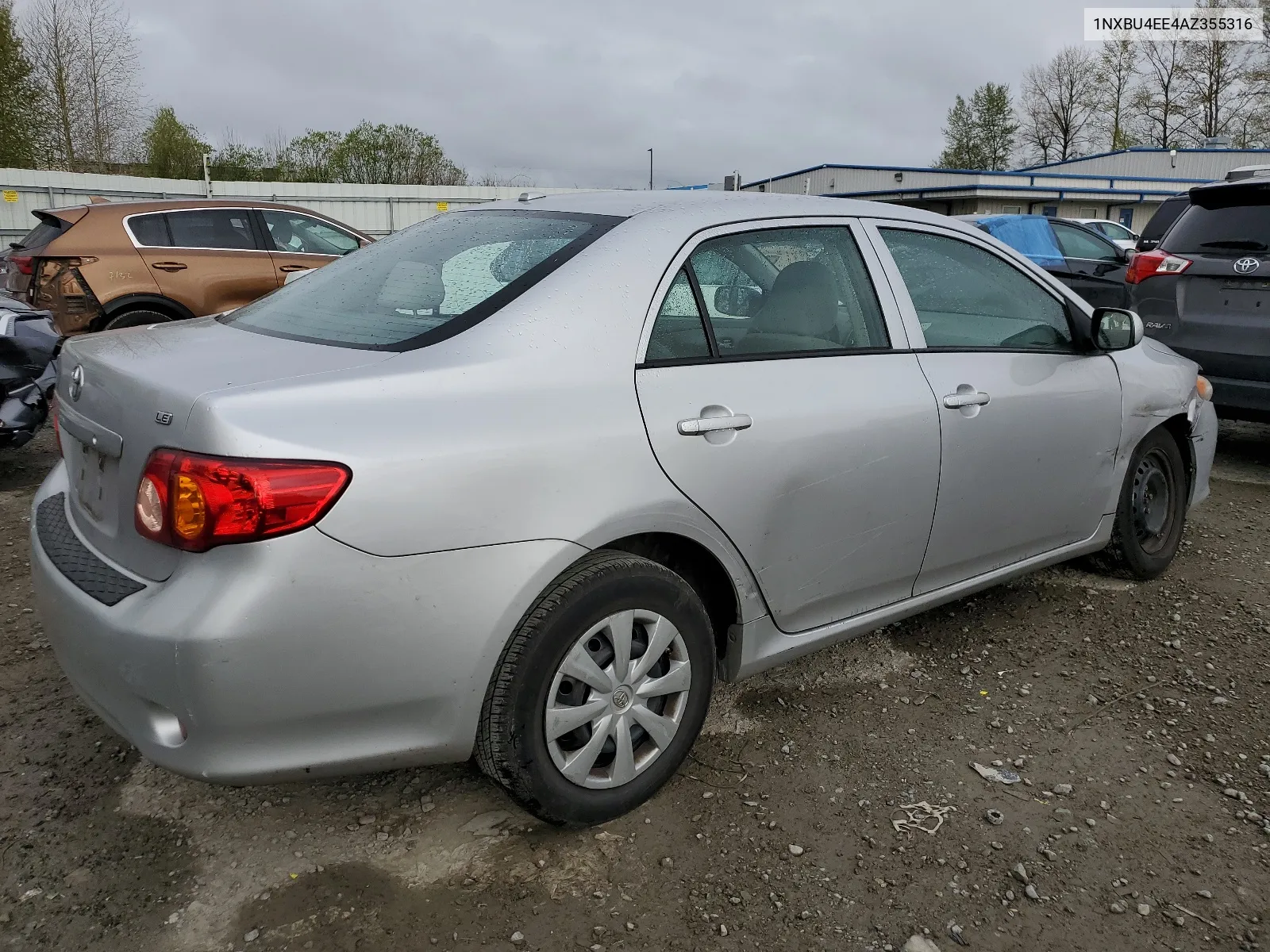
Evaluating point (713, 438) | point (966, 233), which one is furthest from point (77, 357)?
point (966, 233)

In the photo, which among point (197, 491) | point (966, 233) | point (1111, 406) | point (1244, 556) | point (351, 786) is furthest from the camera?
point (1244, 556)

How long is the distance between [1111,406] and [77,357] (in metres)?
3.39

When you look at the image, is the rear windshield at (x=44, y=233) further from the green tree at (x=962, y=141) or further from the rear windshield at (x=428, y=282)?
the green tree at (x=962, y=141)

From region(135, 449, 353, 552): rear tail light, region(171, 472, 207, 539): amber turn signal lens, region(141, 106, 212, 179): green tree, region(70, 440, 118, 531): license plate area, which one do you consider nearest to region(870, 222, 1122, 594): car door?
region(135, 449, 353, 552): rear tail light

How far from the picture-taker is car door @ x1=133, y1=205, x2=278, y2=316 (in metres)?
7.76

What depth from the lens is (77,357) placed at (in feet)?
7.99

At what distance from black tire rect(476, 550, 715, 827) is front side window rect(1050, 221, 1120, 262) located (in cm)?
1212

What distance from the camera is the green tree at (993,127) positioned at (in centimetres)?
6244

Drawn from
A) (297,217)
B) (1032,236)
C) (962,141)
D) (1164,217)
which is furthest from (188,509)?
(962,141)

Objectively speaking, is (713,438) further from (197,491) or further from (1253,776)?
(1253,776)

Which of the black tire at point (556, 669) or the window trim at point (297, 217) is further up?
the window trim at point (297, 217)

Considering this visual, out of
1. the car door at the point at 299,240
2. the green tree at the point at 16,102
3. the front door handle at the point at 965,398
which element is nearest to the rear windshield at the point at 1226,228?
the front door handle at the point at 965,398

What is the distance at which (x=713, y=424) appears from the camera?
243 centimetres

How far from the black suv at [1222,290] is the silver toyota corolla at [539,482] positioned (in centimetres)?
301
